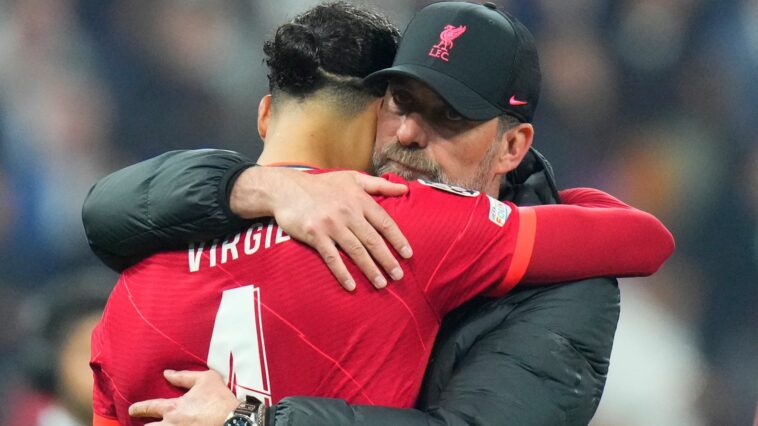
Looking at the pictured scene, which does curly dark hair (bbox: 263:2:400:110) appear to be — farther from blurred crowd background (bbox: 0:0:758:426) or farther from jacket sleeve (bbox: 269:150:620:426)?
blurred crowd background (bbox: 0:0:758:426)

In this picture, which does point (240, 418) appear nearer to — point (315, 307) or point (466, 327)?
point (315, 307)

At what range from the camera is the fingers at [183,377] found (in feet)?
3.72

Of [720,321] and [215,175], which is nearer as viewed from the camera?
[215,175]

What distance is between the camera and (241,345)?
112cm

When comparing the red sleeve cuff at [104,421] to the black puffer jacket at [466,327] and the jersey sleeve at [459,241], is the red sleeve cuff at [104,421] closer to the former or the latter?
the black puffer jacket at [466,327]

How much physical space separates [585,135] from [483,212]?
174cm

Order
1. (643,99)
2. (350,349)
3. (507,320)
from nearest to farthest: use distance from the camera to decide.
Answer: (350,349) < (507,320) < (643,99)

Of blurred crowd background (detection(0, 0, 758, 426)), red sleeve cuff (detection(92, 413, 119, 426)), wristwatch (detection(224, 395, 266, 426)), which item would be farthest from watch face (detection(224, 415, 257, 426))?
blurred crowd background (detection(0, 0, 758, 426))

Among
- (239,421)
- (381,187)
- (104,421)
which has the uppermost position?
(381,187)

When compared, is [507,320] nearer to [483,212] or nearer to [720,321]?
[483,212]

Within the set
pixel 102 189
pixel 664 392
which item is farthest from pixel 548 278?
pixel 664 392

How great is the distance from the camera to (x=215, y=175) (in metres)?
1.18

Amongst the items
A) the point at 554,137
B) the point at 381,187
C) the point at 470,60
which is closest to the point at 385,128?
the point at 470,60

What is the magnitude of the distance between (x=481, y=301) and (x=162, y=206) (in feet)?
1.44
